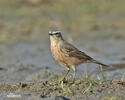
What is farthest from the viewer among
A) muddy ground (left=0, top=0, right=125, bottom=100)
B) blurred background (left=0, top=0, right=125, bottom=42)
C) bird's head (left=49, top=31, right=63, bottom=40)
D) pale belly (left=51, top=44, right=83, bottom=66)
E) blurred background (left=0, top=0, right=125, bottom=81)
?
blurred background (left=0, top=0, right=125, bottom=42)

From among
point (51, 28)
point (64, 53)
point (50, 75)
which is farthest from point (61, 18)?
point (64, 53)

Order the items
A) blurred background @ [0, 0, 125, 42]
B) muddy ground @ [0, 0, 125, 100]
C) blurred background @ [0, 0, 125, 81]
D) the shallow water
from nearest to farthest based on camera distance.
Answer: muddy ground @ [0, 0, 125, 100] → the shallow water → blurred background @ [0, 0, 125, 81] → blurred background @ [0, 0, 125, 42]

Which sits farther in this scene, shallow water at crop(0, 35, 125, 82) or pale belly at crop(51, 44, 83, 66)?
shallow water at crop(0, 35, 125, 82)

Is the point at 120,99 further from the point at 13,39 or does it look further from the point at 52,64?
the point at 13,39

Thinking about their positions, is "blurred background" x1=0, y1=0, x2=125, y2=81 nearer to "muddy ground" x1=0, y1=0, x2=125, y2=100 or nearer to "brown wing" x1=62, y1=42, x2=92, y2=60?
"muddy ground" x1=0, y1=0, x2=125, y2=100

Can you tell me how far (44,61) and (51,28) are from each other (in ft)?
15.6

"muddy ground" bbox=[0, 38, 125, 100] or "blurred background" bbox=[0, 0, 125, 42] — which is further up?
"blurred background" bbox=[0, 0, 125, 42]

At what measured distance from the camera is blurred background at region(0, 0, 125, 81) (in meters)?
11.8

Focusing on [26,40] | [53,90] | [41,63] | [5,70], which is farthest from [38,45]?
Answer: [53,90]

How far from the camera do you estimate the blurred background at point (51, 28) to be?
11.8 metres

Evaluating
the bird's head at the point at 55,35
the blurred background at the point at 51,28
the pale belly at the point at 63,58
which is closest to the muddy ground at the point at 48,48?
the blurred background at the point at 51,28

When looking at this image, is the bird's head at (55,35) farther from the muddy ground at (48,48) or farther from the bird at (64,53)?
the muddy ground at (48,48)

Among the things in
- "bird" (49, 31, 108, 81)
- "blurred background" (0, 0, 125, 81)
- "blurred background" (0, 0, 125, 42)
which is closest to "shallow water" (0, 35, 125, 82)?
"blurred background" (0, 0, 125, 81)

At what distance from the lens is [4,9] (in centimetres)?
2006
